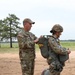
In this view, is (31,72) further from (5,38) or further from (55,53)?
(5,38)

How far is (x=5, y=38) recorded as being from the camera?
6000cm

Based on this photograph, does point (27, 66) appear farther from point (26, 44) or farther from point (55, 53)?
point (55, 53)

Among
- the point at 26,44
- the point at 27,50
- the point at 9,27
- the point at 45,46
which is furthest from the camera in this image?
the point at 9,27

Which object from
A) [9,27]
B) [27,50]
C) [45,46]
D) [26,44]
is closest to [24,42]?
[26,44]

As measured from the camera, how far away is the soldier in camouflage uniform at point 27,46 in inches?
293

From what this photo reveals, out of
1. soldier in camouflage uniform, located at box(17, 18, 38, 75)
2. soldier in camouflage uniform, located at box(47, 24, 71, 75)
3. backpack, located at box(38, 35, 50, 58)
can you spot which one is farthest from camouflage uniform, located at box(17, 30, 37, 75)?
soldier in camouflage uniform, located at box(47, 24, 71, 75)

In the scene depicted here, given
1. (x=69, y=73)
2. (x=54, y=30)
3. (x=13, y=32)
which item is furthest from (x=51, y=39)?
(x=13, y=32)

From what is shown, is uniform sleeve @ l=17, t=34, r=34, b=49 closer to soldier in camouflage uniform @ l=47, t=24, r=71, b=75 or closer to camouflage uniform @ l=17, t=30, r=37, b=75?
camouflage uniform @ l=17, t=30, r=37, b=75

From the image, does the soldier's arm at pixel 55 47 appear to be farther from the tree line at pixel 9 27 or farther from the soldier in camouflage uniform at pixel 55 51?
the tree line at pixel 9 27

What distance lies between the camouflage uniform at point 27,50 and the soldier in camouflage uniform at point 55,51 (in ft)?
3.75

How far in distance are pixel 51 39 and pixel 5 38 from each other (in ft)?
177

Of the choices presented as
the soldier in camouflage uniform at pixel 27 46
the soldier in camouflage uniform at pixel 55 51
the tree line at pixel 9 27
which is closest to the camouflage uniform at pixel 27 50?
A: the soldier in camouflage uniform at pixel 27 46

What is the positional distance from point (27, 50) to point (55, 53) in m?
1.34

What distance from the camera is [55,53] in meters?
6.33
